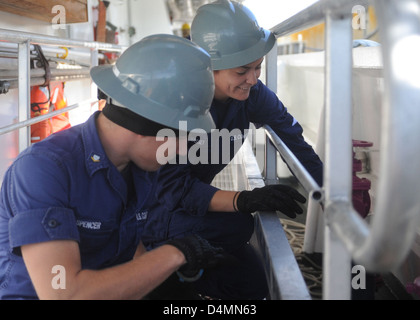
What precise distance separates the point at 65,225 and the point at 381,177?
0.79 m

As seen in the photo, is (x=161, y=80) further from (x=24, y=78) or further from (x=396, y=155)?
(x=24, y=78)

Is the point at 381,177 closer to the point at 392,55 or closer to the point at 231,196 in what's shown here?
the point at 392,55

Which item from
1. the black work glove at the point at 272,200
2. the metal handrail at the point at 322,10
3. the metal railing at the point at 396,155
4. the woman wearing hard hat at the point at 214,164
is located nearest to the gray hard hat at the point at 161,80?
the metal handrail at the point at 322,10

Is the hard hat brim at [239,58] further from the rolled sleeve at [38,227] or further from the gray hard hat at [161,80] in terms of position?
the rolled sleeve at [38,227]

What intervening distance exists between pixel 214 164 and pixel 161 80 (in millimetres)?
828

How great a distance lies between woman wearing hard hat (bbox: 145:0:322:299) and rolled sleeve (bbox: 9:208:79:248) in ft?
2.27

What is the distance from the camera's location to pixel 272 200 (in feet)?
4.77

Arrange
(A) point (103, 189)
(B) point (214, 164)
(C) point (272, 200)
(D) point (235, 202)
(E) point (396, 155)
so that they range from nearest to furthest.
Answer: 1. (E) point (396, 155)
2. (A) point (103, 189)
3. (C) point (272, 200)
4. (D) point (235, 202)
5. (B) point (214, 164)

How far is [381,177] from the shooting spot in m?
0.48

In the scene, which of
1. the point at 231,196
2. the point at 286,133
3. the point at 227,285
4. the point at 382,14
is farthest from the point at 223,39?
the point at 382,14

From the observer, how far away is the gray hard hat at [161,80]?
3.84ft

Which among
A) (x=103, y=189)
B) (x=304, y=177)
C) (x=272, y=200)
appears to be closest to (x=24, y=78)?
(x=103, y=189)

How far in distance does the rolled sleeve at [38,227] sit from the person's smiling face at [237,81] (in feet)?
3.08

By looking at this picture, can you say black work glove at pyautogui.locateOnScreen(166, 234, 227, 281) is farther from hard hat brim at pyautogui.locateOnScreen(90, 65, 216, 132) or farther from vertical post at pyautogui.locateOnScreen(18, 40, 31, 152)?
vertical post at pyautogui.locateOnScreen(18, 40, 31, 152)
